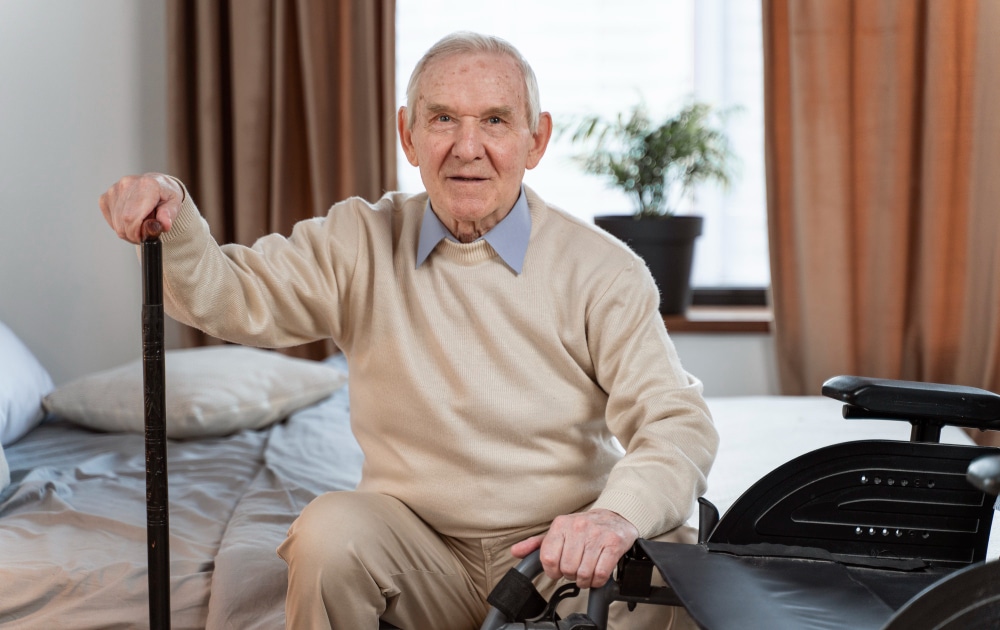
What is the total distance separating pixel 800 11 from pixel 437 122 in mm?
1998

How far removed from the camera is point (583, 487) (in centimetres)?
141

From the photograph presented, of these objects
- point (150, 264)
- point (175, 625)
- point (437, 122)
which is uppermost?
point (437, 122)

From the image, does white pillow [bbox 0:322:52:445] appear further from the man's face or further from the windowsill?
the windowsill

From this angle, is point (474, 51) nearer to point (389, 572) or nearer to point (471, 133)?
point (471, 133)

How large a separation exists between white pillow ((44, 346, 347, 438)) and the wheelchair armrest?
147 cm

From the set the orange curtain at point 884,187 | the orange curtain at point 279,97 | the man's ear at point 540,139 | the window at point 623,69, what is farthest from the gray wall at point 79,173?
the man's ear at point 540,139

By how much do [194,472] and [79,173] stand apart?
149cm

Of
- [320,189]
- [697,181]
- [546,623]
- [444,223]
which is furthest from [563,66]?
[546,623]

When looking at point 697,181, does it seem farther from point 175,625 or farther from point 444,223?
point 175,625

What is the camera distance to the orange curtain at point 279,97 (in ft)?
10.3

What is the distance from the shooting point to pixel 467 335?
143cm

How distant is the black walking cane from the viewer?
3.49ft

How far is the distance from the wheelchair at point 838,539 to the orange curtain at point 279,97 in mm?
2197

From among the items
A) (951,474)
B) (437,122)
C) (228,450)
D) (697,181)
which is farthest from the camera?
(697,181)
